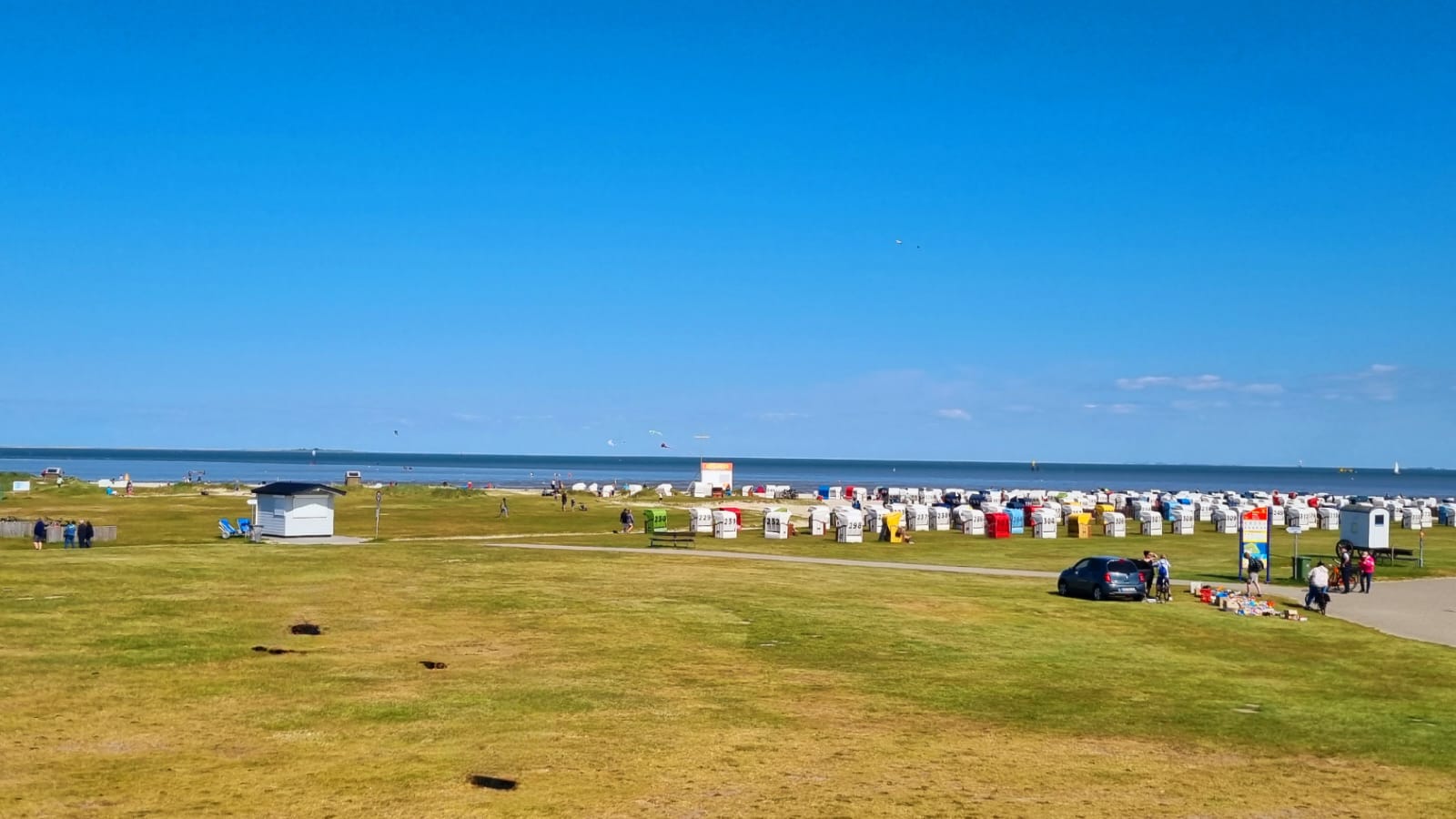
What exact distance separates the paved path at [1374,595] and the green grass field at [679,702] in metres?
2.15

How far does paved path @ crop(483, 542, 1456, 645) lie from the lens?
112ft

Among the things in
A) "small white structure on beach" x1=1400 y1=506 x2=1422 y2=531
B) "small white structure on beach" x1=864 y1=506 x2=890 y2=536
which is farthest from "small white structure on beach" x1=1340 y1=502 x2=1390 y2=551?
"small white structure on beach" x1=1400 y1=506 x2=1422 y2=531

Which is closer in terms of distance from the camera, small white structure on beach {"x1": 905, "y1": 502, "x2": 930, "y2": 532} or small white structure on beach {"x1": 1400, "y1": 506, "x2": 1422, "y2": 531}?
small white structure on beach {"x1": 905, "y1": 502, "x2": 930, "y2": 532}

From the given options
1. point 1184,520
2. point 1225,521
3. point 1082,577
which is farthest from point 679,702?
point 1225,521

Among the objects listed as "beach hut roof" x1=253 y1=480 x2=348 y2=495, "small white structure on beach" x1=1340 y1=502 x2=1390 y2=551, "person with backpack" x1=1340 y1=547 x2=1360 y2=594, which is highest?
"beach hut roof" x1=253 y1=480 x2=348 y2=495

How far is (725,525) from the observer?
2606 inches

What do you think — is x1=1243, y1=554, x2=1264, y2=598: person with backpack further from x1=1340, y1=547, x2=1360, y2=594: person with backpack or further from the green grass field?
the green grass field

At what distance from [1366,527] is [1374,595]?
1019 cm

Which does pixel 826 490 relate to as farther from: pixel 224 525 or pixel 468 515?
pixel 224 525

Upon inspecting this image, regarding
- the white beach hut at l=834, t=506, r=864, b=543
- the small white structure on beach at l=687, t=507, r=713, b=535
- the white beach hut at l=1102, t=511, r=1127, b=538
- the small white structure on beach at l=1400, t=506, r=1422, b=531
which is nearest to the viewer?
the white beach hut at l=834, t=506, r=864, b=543

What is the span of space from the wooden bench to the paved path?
7.15 ft

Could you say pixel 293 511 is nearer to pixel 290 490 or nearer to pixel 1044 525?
pixel 290 490

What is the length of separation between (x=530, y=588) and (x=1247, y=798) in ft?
80.6

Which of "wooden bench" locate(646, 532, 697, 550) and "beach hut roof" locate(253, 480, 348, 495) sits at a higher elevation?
"beach hut roof" locate(253, 480, 348, 495)
